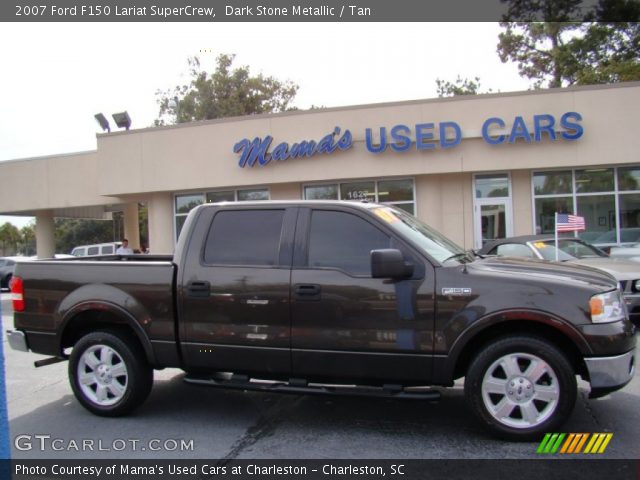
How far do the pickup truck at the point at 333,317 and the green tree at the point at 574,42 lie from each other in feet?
75.1

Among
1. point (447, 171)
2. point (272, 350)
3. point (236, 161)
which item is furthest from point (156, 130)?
point (272, 350)

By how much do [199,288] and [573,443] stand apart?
322cm

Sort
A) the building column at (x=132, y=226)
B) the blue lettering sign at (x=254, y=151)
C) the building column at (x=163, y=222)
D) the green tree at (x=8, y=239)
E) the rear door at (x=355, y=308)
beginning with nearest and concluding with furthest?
the rear door at (x=355, y=308)
the blue lettering sign at (x=254, y=151)
the building column at (x=163, y=222)
the building column at (x=132, y=226)
the green tree at (x=8, y=239)

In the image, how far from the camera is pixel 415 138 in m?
14.6

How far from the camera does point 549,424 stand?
12.7 feet

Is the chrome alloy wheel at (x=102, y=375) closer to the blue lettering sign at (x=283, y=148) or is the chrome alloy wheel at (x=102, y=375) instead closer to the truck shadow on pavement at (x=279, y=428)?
the truck shadow on pavement at (x=279, y=428)

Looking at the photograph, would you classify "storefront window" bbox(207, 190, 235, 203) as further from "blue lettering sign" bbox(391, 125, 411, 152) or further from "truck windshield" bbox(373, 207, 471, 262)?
"truck windshield" bbox(373, 207, 471, 262)

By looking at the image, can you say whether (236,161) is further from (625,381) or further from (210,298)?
(625,381)

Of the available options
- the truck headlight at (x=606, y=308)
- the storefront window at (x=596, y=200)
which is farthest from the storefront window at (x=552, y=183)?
the truck headlight at (x=606, y=308)

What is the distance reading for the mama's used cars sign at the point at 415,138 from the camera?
1378 centimetres

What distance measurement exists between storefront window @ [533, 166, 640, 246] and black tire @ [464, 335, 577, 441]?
11.8m

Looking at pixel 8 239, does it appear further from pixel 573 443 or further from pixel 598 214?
pixel 573 443

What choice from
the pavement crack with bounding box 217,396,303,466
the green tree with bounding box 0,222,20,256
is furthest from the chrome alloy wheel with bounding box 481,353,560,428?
the green tree with bounding box 0,222,20,256

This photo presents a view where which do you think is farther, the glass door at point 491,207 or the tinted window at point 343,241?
the glass door at point 491,207
